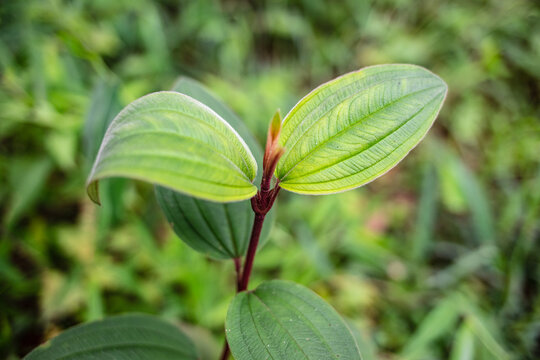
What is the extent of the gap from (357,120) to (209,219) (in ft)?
1.04

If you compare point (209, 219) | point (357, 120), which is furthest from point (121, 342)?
point (357, 120)

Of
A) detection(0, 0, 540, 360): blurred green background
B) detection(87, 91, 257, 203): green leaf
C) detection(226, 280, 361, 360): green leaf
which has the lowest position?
detection(0, 0, 540, 360): blurred green background

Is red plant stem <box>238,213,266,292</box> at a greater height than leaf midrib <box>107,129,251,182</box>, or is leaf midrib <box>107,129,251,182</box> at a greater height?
leaf midrib <box>107,129,251,182</box>

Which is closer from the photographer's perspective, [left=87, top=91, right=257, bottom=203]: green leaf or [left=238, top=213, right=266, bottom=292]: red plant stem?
[left=87, top=91, right=257, bottom=203]: green leaf

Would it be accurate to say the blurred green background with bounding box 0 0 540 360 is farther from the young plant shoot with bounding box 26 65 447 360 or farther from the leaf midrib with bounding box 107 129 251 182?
the leaf midrib with bounding box 107 129 251 182

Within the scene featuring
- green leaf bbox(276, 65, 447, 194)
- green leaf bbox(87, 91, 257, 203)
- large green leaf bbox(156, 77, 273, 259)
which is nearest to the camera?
green leaf bbox(87, 91, 257, 203)

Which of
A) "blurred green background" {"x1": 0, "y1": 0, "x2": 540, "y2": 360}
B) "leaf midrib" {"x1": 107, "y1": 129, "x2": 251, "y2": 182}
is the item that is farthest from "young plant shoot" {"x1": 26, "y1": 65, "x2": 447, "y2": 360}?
"blurred green background" {"x1": 0, "y1": 0, "x2": 540, "y2": 360}

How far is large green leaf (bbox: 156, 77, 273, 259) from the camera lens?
0.59 m

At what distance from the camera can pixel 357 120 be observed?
0.45 metres

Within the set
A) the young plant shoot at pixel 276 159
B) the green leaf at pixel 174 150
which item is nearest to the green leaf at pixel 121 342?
the young plant shoot at pixel 276 159

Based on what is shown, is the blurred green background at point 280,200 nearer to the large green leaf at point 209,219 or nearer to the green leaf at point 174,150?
the large green leaf at point 209,219

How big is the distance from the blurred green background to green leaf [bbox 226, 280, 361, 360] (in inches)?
12.3

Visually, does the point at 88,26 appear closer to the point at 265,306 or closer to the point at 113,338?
the point at 113,338

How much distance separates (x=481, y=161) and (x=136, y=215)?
173 centimetres
